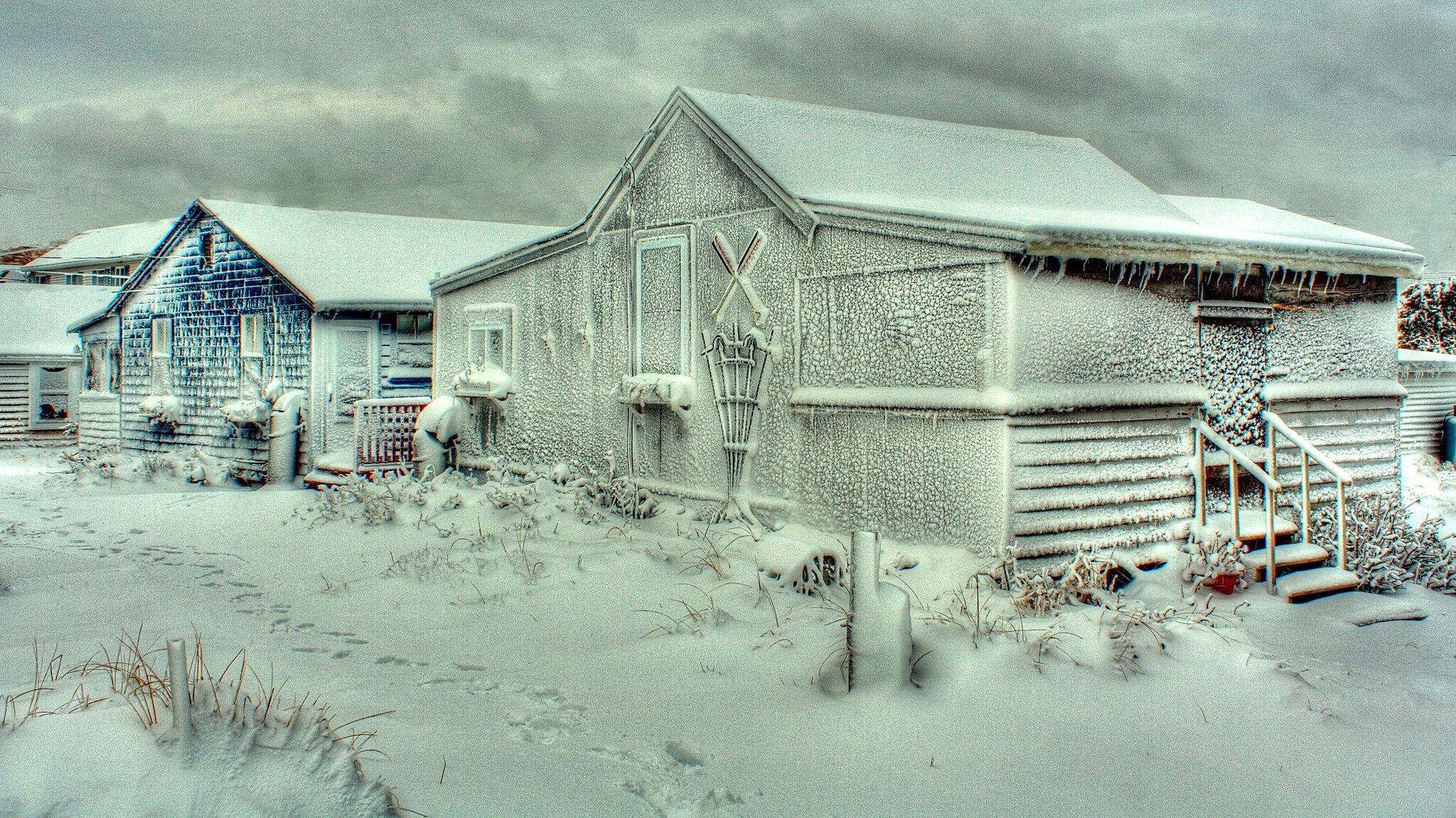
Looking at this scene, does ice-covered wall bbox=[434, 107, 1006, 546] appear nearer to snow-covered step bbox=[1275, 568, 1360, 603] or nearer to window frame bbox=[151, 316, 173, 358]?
snow-covered step bbox=[1275, 568, 1360, 603]

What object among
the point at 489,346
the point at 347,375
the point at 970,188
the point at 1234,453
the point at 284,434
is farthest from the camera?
the point at 347,375

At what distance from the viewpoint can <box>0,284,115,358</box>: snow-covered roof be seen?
73.0ft

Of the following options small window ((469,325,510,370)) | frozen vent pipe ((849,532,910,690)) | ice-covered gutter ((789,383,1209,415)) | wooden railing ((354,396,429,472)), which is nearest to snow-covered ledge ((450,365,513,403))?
small window ((469,325,510,370))

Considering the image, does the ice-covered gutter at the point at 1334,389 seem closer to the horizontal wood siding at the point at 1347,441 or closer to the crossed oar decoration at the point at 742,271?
the horizontal wood siding at the point at 1347,441

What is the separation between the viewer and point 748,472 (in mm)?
8445

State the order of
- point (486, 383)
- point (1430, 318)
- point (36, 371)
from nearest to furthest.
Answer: point (486, 383), point (1430, 318), point (36, 371)

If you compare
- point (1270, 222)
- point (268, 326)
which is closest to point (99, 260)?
point (268, 326)

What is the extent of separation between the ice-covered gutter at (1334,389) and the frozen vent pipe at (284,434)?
13.7 meters

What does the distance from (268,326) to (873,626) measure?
14201 millimetres

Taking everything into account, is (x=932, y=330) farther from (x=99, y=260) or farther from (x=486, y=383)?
(x=99, y=260)

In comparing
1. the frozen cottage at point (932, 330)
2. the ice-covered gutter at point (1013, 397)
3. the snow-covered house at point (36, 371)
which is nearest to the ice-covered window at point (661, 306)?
the frozen cottage at point (932, 330)

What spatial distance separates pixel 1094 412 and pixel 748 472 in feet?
10.2

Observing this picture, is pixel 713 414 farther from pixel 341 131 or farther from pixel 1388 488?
pixel 341 131

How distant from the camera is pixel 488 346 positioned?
480 inches
